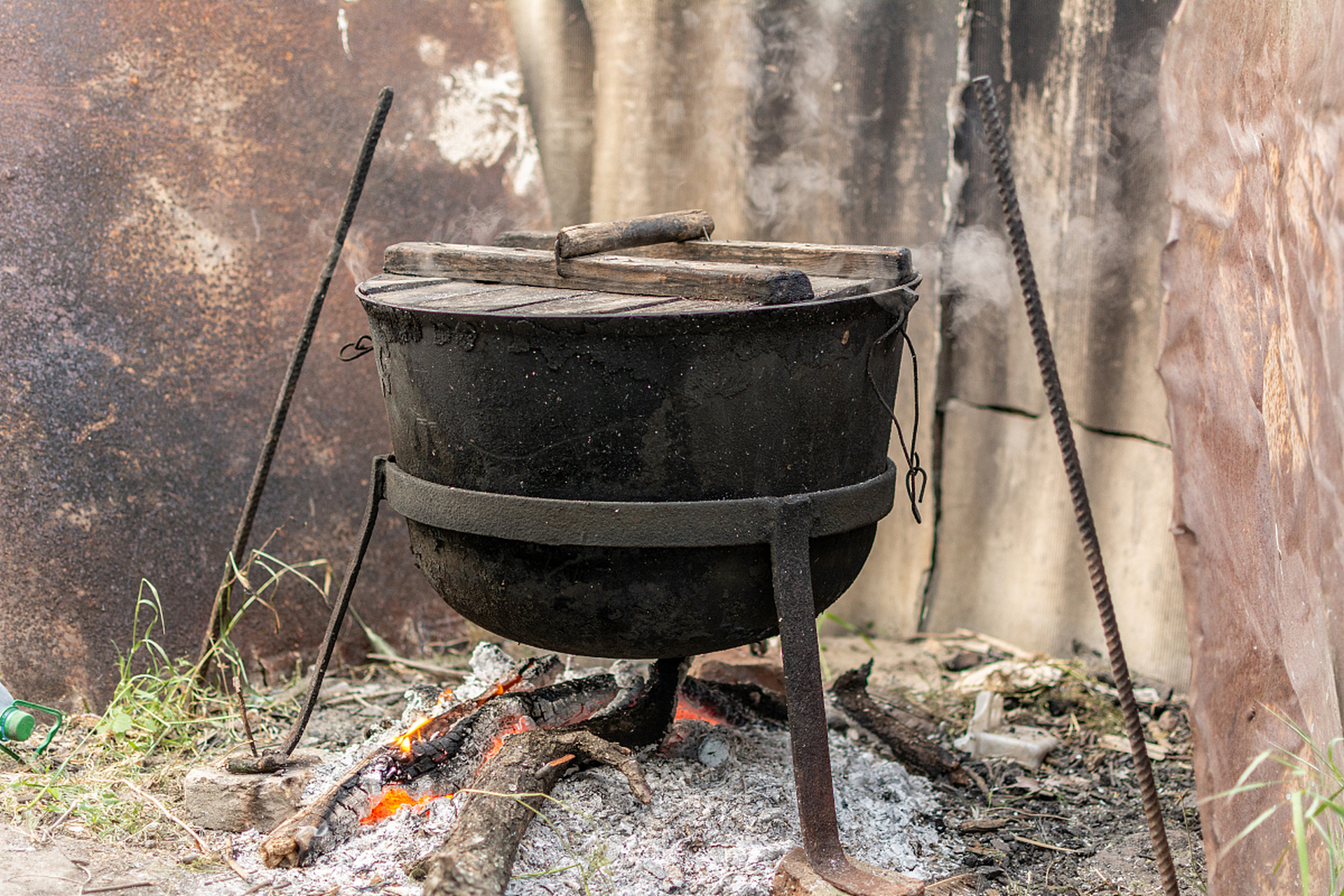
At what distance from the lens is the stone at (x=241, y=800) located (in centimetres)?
227

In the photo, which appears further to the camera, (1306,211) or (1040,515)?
(1040,515)

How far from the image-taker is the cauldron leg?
1910mm

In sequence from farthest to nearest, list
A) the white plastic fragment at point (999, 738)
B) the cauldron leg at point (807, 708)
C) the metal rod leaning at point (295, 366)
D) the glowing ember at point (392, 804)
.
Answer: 1. the white plastic fragment at point (999, 738)
2. the metal rod leaning at point (295, 366)
3. the glowing ember at point (392, 804)
4. the cauldron leg at point (807, 708)

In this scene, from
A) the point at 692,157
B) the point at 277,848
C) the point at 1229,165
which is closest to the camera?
the point at 1229,165

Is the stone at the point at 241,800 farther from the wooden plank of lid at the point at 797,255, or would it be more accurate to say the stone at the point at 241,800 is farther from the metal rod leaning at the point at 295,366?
the wooden plank of lid at the point at 797,255

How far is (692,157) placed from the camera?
3.67m

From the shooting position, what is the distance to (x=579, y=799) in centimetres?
225

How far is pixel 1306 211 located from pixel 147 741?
2.72 metres

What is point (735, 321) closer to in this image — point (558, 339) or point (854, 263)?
point (558, 339)

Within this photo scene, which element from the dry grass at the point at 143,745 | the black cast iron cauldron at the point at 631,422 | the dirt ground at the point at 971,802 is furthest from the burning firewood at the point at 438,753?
the black cast iron cauldron at the point at 631,422

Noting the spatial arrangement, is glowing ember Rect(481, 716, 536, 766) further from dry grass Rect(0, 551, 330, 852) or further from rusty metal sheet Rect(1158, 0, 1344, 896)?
rusty metal sheet Rect(1158, 0, 1344, 896)

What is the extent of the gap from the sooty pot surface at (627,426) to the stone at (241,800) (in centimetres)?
64

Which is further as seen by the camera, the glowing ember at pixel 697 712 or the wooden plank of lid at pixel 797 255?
the glowing ember at pixel 697 712

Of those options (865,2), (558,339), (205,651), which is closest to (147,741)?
(205,651)
